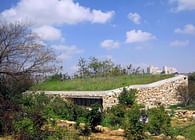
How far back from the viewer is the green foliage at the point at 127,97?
407 inches

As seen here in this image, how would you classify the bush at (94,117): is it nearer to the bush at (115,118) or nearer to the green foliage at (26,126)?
the bush at (115,118)

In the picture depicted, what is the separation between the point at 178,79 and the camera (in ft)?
46.4

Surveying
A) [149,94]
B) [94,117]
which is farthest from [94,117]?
[149,94]

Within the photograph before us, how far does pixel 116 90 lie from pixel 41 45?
651cm

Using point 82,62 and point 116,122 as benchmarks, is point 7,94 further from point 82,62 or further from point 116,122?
point 82,62

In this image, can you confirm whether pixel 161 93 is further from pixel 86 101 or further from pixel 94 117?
pixel 94 117

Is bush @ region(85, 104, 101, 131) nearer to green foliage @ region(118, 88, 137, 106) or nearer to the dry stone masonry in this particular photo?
the dry stone masonry

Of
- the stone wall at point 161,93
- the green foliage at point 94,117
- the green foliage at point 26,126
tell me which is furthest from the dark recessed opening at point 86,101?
the green foliage at point 26,126

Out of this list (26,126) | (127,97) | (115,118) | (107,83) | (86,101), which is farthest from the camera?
(107,83)

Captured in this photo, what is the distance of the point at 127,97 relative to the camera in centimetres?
1038

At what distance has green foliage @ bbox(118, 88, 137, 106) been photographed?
33.9ft

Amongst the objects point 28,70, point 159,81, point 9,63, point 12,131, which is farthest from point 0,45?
point 159,81

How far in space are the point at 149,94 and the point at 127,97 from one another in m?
2.27

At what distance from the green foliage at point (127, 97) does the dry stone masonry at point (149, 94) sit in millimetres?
256
